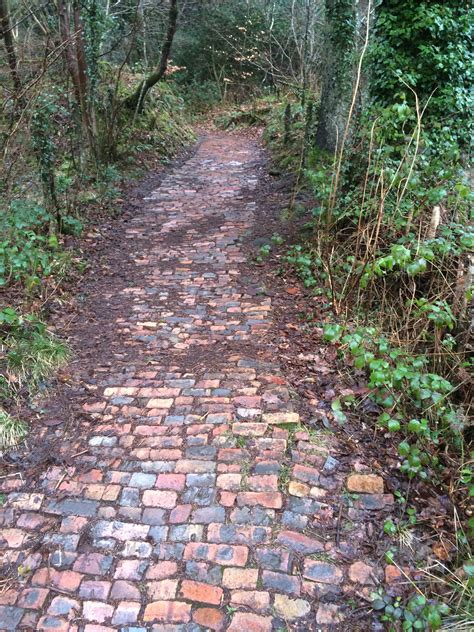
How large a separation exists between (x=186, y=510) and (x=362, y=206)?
9.75ft

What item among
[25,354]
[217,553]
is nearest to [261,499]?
[217,553]

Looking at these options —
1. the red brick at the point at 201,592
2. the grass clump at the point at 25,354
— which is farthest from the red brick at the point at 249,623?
the grass clump at the point at 25,354

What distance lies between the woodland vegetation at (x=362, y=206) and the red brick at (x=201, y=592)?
753 mm

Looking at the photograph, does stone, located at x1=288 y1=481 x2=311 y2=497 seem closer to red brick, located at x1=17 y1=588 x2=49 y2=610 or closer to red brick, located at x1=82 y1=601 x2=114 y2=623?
red brick, located at x1=82 y1=601 x2=114 y2=623

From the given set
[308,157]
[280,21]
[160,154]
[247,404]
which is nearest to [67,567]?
[247,404]

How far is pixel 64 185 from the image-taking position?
20.7 ft

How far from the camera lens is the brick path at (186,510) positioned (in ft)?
7.51

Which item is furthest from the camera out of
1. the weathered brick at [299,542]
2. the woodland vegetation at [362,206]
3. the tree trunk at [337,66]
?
the tree trunk at [337,66]

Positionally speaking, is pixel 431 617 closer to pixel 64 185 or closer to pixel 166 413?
pixel 166 413

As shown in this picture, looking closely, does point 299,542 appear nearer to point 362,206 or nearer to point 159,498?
point 159,498

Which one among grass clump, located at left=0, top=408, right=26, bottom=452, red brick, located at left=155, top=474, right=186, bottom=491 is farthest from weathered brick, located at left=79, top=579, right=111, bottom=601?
grass clump, located at left=0, top=408, right=26, bottom=452

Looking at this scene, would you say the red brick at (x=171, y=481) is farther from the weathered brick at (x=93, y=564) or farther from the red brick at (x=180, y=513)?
the weathered brick at (x=93, y=564)

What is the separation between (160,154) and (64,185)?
193 inches

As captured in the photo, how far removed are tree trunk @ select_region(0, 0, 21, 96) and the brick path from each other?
3.58 metres
